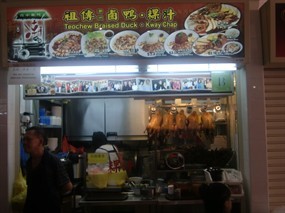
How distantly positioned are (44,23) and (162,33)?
54.7 inches

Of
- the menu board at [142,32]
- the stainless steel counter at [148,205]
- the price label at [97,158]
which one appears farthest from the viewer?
the price label at [97,158]

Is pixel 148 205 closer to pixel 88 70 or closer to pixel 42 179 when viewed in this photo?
pixel 42 179

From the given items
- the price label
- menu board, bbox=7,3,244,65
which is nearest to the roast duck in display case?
the price label

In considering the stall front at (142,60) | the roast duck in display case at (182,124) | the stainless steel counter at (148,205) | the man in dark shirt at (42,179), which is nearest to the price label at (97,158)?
the stall front at (142,60)

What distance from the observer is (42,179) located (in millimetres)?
3789

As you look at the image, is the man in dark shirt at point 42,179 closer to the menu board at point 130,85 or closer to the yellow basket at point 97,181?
the yellow basket at point 97,181

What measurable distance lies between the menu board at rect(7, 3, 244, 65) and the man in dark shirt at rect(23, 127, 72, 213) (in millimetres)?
1014

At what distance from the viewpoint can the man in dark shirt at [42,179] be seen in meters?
3.79

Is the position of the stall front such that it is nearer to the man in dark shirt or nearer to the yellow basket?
the yellow basket

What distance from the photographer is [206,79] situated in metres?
5.21

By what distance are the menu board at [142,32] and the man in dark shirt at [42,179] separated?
1014 mm

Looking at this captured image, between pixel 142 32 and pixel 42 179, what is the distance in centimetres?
198


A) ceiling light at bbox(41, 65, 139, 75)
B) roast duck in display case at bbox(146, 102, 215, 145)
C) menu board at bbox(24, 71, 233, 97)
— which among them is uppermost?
ceiling light at bbox(41, 65, 139, 75)

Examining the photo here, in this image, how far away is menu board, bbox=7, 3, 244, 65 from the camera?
4.21 m
